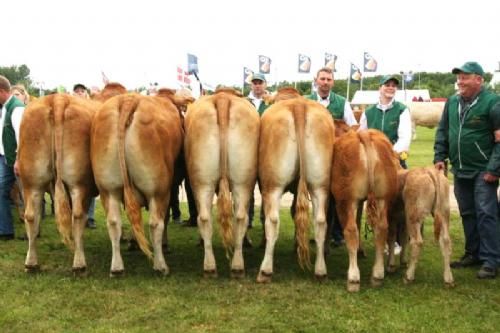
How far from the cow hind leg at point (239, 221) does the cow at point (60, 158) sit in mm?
1661

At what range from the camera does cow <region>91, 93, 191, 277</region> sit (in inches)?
222

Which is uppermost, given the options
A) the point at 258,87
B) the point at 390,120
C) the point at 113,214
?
the point at 258,87

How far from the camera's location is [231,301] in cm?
525

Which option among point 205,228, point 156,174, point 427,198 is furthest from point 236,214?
point 427,198

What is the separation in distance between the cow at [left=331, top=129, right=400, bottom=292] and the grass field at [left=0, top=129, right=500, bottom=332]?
422mm

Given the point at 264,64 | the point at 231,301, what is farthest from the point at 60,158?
the point at 264,64

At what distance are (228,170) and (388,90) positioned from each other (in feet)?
8.37

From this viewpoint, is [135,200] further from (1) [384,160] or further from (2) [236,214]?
(1) [384,160]

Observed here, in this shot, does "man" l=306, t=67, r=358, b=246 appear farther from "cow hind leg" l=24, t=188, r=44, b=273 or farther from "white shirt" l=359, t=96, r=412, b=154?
"cow hind leg" l=24, t=188, r=44, b=273

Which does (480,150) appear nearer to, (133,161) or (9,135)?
(133,161)

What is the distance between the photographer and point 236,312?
4945 millimetres

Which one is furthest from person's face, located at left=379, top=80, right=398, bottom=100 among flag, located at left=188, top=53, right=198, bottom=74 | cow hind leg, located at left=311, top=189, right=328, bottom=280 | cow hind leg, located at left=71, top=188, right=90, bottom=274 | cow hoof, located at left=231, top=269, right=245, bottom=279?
flag, located at left=188, top=53, right=198, bottom=74

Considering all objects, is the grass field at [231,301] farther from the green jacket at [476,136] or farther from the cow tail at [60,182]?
the green jacket at [476,136]

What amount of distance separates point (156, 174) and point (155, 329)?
1770 millimetres
